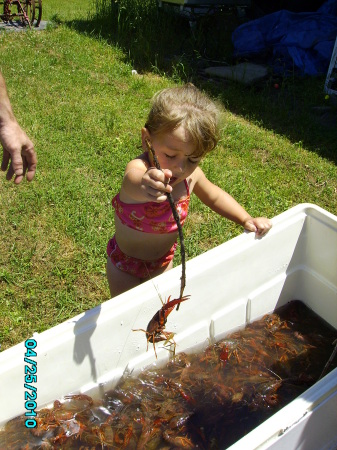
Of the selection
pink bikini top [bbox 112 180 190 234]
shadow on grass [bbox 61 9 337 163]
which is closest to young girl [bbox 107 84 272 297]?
pink bikini top [bbox 112 180 190 234]

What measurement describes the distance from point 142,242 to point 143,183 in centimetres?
64

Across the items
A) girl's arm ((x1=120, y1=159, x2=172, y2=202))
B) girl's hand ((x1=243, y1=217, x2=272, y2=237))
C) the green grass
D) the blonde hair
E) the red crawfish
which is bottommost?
the green grass

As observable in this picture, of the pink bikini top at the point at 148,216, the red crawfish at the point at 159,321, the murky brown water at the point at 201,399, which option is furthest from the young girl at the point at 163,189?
the murky brown water at the point at 201,399

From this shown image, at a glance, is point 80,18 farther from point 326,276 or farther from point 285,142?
point 326,276

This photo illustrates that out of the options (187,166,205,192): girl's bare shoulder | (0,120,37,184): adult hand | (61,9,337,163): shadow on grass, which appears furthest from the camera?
(61,9,337,163): shadow on grass

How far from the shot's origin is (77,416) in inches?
76.0

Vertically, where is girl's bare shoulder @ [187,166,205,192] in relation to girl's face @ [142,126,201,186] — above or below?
below

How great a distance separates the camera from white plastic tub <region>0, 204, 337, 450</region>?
1.51m

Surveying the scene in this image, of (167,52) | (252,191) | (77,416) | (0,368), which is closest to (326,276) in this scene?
(252,191)

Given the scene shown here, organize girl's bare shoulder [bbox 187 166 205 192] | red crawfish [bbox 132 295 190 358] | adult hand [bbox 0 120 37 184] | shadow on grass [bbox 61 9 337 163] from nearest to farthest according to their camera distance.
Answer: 1. adult hand [bbox 0 120 37 184]
2. red crawfish [bbox 132 295 190 358]
3. girl's bare shoulder [bbox 187 166 205 192]
4. shadow on grass [bbox 61 9 337 163]

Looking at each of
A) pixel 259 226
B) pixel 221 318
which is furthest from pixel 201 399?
pixel 259 226

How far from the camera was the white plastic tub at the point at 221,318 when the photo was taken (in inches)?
59.5

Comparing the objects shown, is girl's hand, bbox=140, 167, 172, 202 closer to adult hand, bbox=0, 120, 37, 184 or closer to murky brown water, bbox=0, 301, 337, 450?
adult hand, bbox=0, 120, 37, 184

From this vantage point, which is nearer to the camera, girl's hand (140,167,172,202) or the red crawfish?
girl's hand (140,167,172,202)
